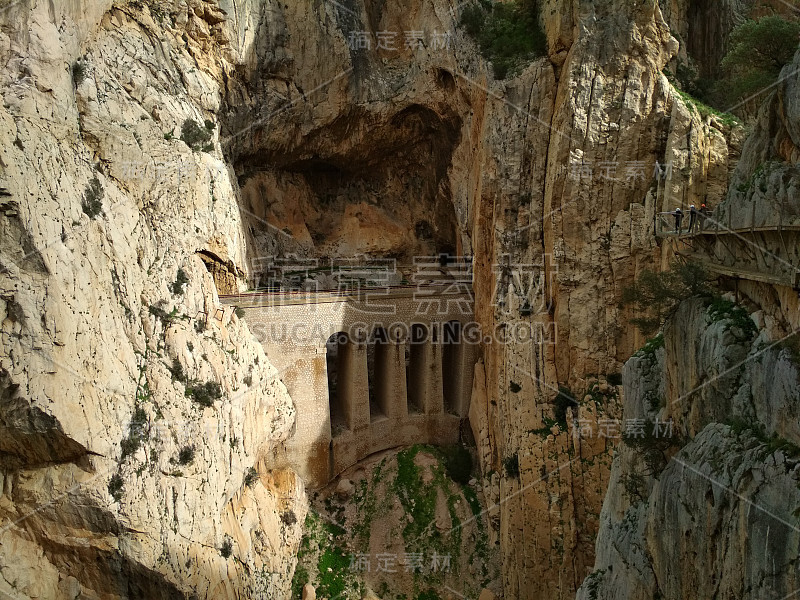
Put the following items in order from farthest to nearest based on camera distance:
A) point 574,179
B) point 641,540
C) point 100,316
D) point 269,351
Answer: point 269,351 < point 574,179 < point 100,316 < point 641,540

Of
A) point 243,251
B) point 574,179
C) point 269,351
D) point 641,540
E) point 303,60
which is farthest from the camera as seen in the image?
point 303,60

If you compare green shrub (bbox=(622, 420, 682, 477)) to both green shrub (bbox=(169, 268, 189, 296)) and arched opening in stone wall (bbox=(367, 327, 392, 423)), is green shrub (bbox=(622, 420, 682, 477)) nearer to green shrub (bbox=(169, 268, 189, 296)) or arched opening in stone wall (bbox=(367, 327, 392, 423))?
green shrub (bbox=(169, 268, 189, 296))

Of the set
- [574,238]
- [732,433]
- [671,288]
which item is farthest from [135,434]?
[732,433]

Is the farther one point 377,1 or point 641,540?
point 377,1

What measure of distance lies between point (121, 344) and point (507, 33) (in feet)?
58.6

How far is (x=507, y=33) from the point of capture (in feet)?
81.4

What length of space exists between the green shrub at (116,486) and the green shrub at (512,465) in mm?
13277

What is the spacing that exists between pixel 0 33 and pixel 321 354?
1432 cm

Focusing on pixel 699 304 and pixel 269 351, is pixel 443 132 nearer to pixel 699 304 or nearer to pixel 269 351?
pixel 269 351

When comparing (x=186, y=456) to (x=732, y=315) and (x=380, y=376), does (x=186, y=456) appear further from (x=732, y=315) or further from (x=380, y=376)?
(x=732, y=315)

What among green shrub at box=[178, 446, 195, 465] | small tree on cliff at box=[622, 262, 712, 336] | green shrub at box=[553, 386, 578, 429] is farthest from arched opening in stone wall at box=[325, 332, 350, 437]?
small tree on cliff at box=[622, 262, 712, 336]

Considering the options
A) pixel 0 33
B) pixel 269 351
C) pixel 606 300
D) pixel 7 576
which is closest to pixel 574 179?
pixel 606 300

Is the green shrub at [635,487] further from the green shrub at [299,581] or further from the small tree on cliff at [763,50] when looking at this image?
the green shrub at [299,581]

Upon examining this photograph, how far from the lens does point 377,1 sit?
3034 cm
